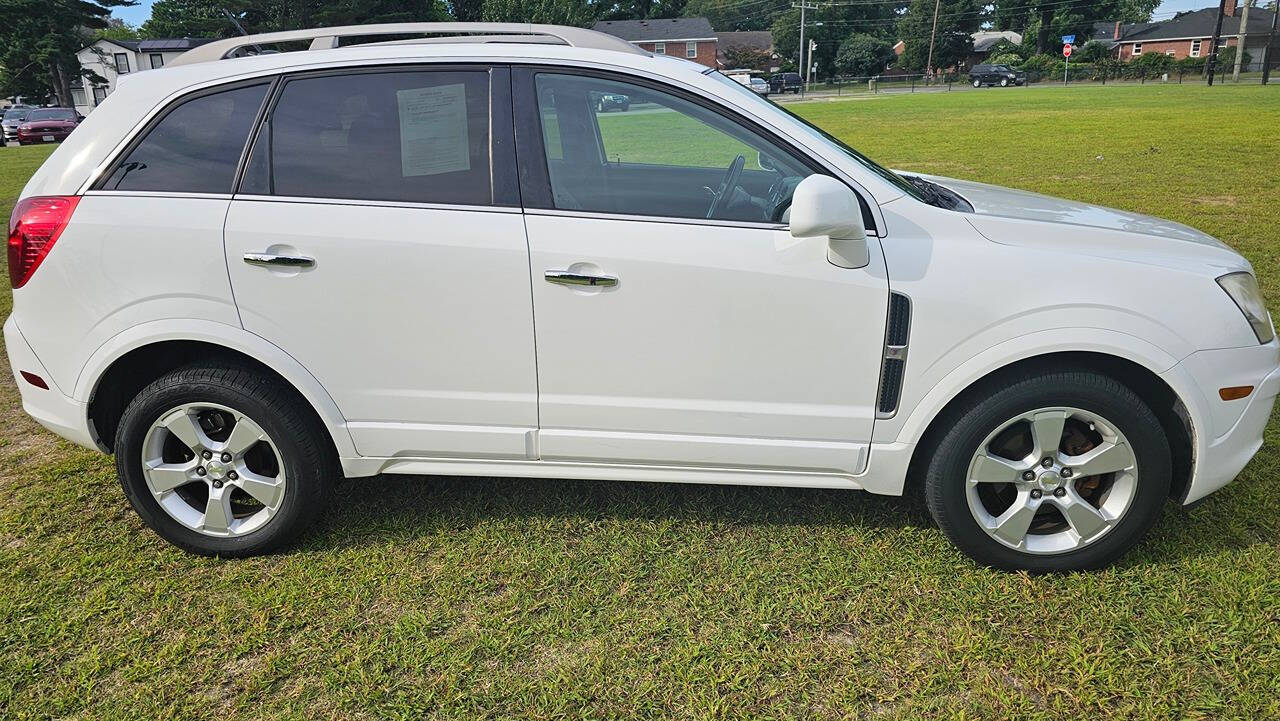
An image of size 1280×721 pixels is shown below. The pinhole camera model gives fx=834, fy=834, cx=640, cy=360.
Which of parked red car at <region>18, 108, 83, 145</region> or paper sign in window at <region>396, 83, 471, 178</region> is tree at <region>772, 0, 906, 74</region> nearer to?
parked red car at <region>18, 108, 83, 145</region>

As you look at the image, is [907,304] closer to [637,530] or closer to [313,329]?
[637,530]

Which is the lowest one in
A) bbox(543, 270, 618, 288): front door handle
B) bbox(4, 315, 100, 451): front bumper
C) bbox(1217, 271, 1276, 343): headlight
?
bbox(4, 315, 100, 451): front bumper

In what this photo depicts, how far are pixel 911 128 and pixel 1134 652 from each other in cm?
2112

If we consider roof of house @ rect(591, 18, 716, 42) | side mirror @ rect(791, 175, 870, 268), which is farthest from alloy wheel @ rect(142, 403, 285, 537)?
roof of house @ rect(591, 18, 716, 42)

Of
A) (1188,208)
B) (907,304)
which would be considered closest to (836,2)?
(1188,208)

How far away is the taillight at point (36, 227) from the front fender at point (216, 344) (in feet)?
1.28

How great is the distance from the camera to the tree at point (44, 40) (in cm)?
4703

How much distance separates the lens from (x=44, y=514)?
360 cm

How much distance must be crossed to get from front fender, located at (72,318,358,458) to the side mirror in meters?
1.81

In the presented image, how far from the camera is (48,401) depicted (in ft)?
10.5

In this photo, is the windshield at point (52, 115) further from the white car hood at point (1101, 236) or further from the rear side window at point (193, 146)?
the white car hood at point (1101, 236)

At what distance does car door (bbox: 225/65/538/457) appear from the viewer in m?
2.89

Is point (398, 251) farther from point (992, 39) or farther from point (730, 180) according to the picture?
point (992, 39)

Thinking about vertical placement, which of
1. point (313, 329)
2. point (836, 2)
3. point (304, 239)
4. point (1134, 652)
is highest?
point (836, 2)
